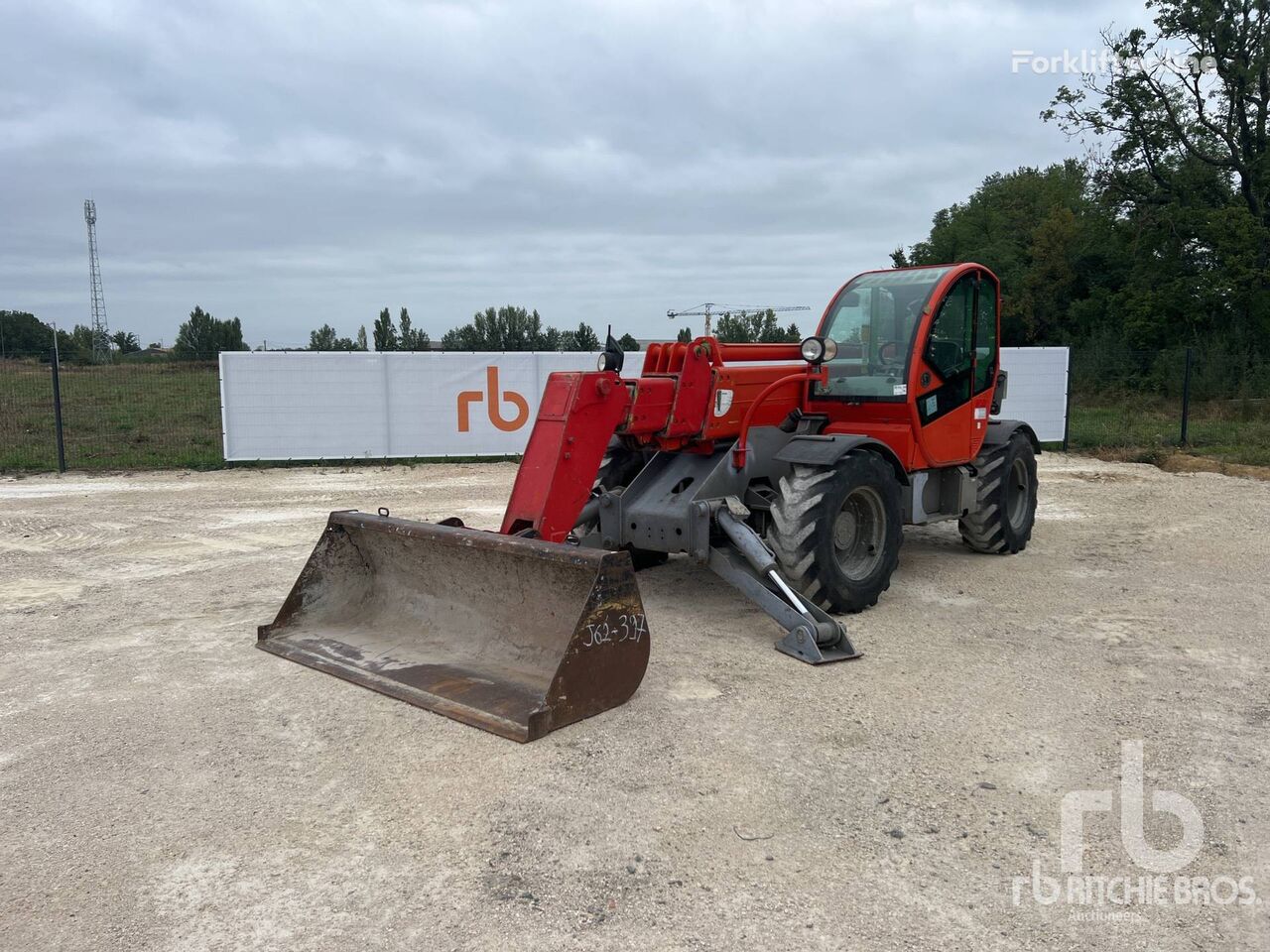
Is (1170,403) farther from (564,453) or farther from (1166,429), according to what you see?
(564,453)

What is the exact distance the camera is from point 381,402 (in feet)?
47.2

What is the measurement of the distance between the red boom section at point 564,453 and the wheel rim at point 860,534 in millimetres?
1818

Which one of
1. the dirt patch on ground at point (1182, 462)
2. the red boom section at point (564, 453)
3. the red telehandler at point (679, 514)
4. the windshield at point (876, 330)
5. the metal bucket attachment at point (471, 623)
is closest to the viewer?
the metal bucket attachment at point (471, 623)

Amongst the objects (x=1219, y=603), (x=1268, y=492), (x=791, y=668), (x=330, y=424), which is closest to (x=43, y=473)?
(x=330, y=424)

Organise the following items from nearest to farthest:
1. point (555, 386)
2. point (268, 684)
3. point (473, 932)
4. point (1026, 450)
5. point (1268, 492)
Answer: point (473, 932) → point (268, 684) → point (555, 386) → point (1026, 450) → point (1268, 492)

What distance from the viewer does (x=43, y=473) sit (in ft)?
44.3

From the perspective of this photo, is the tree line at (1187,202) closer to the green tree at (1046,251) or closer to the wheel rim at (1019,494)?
the green tree at (1046,251)

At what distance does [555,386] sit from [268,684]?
90.4 inches

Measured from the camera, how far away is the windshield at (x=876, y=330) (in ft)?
23.2

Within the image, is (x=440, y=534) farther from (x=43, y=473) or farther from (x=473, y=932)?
(x=43, y=473)

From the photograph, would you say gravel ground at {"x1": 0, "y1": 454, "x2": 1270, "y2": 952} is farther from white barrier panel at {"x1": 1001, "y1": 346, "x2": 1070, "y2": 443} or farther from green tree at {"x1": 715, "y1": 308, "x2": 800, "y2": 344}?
green tree at {"x1": 715, "y1": 308, "x2": 800, "y2": 344}

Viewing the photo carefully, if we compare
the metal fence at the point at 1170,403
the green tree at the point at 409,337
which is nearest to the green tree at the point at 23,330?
the green tree at the point at 409,337

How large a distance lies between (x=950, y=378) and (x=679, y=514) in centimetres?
271

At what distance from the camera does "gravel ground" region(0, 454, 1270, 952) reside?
2996 millimetres
